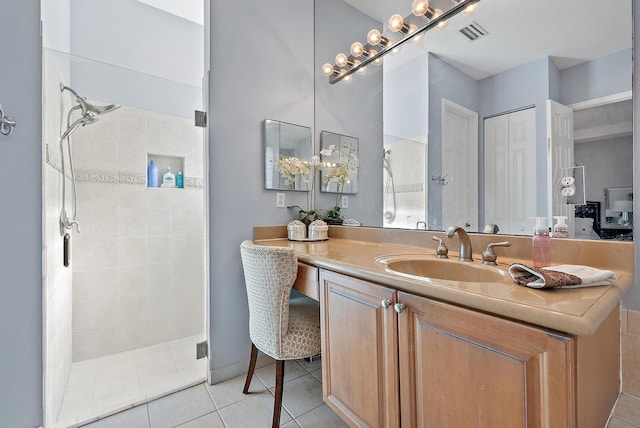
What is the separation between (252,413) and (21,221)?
4.53 ft

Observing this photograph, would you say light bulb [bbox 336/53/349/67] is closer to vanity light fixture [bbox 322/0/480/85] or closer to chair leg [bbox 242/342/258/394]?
vanity light fixture [bbox 322/0/480/85]

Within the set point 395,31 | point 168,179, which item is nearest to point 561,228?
point 395,31

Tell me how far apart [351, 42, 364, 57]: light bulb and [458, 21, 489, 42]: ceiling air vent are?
666 mm

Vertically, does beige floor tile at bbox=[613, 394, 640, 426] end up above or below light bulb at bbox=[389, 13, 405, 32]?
below

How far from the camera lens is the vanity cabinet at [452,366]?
0.61 metres

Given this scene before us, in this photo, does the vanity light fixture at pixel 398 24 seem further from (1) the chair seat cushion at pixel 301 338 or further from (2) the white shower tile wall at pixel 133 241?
(1) the chair seat cushion at pixel 301 338

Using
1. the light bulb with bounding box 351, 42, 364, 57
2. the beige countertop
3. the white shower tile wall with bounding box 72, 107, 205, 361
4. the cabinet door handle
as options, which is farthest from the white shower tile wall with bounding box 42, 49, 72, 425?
the light bulb with bounding box 351, 42, 364, 57

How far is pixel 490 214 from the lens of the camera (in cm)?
130

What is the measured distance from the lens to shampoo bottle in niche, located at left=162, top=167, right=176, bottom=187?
94.3 inches

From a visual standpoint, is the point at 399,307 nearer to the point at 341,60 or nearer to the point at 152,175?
the point at 341,60

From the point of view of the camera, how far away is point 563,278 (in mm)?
734

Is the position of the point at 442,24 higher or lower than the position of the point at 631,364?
higher

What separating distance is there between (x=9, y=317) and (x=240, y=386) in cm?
113

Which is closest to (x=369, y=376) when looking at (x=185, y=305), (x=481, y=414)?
(x=481, y=414)
